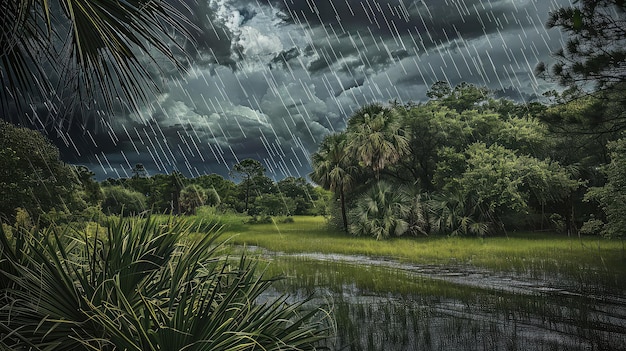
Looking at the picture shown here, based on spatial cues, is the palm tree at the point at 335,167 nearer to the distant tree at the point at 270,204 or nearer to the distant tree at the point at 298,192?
the distant tree at the point at 270,204

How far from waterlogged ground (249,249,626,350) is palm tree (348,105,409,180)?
1647 centimetres

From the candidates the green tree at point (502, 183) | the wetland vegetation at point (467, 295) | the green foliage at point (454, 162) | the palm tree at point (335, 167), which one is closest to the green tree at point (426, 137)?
the green foliage at point (454, 162)

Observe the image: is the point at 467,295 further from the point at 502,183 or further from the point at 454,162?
the point at 454,162

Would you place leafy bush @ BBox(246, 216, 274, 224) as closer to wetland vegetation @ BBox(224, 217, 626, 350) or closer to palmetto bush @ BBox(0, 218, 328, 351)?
wetland vegetation @ BBox(224, 217, 626, 350)

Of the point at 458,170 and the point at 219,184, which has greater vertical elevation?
the point at 219,184

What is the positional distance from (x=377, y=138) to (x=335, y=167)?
5.01 meters

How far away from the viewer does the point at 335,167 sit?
3528cm

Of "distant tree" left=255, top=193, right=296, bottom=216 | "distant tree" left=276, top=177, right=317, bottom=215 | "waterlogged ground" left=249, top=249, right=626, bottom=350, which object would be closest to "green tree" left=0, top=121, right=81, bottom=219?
"waterlogged ground" left=249, top=249, right=626, bottom=350

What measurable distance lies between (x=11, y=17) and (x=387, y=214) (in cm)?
2726

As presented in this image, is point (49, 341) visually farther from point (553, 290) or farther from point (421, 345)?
point (553, 290)

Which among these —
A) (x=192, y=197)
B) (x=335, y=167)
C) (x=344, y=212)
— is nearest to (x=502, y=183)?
(x=344, y=212)

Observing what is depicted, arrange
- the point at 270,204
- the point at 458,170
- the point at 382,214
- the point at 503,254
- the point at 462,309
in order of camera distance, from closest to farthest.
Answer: the point at 462,309 < the point at 503,254 < the point at 382,214 < the point at 458,170 < the point at 270,204

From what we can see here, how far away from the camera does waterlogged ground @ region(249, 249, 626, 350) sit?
24.7 feet

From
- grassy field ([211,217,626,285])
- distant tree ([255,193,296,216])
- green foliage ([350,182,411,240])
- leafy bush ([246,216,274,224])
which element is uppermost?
distant tree ([255,193,296,216])
